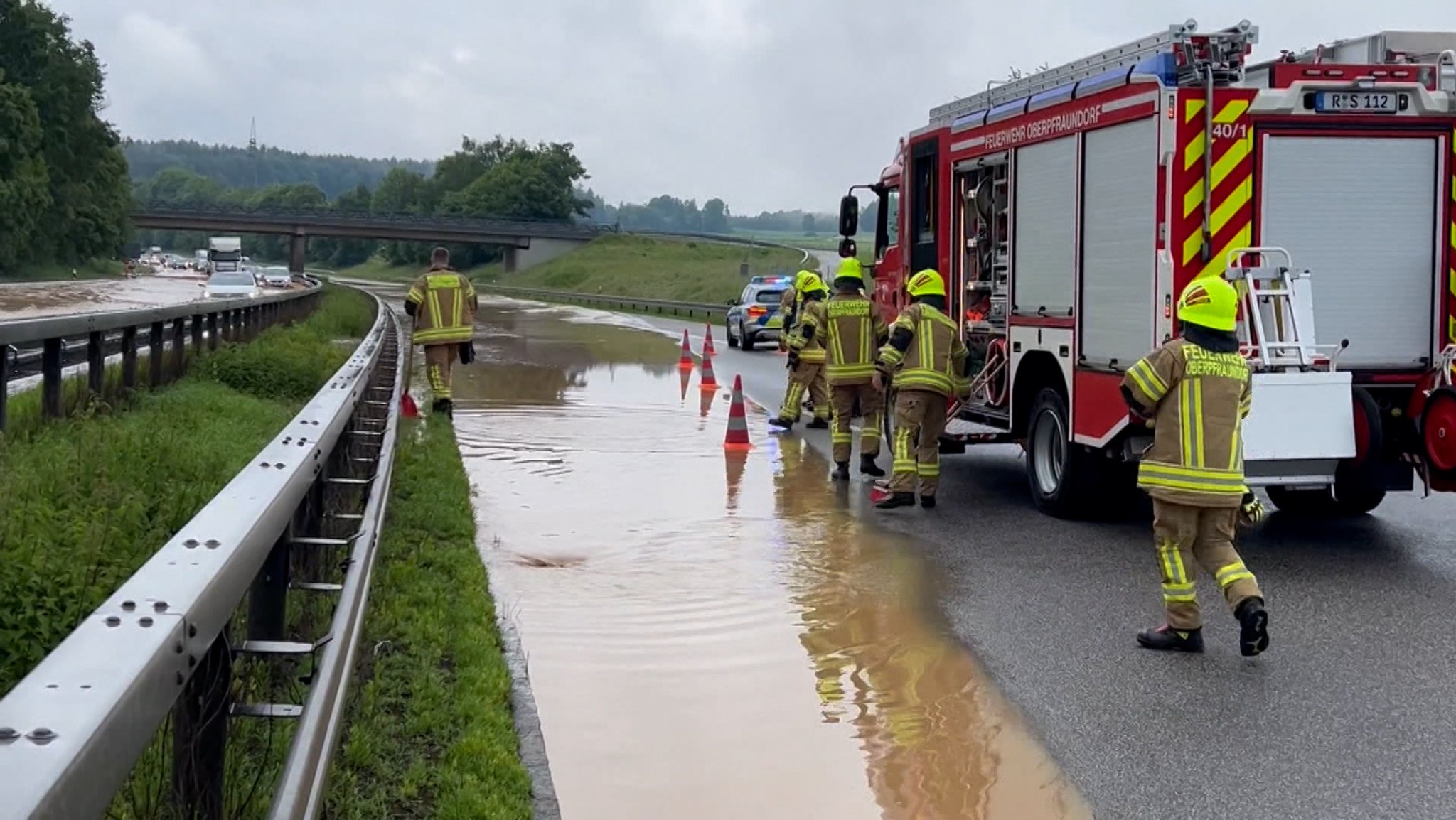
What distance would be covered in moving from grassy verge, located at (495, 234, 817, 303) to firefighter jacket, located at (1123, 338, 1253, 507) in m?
62.4

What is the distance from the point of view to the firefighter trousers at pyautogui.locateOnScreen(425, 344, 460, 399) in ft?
53.5

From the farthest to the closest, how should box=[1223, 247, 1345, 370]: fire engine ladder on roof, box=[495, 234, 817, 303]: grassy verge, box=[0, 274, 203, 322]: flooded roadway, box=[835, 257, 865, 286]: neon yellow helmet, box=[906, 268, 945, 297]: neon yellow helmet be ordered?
box=[495, 234, 817, 303]: grassy verge → box=[0, 274, 203, 322]: flooded roadway → box=[835, 257, 865, 286]: neon yellow helmet → box=[906, 268, 945, 297]: neon yellow helmet → box=[1223, 247, 1345, 370]: fire engine ladder on roof

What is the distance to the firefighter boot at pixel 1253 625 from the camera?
22.8ft

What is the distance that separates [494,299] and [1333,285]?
221 feet

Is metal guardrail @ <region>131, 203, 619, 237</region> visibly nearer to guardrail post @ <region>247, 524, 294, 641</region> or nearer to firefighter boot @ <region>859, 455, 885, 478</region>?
firefighter boot @ <region>859, 455, 885, 478</region>

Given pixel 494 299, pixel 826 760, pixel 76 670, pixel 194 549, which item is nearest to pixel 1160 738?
pixel 826 760

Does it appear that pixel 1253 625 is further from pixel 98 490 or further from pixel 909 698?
pixel 98 490

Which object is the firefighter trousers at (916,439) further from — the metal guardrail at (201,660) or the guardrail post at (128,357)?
the metal guardrail at (201,660)

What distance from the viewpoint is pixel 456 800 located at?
495 cm

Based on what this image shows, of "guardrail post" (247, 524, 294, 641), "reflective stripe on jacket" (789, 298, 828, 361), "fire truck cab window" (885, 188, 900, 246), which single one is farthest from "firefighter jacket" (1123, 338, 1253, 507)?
"fire truck cab window" (885, 188, 900, 246)

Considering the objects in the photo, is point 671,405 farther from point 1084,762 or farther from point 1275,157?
point 1084,762

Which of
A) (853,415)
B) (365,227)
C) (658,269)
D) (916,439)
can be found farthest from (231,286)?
(365,227)

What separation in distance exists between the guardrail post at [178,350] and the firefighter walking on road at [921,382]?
5.76m

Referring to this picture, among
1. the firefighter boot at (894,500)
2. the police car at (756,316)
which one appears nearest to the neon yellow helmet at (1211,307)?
the firefighter boot at (894,500)
